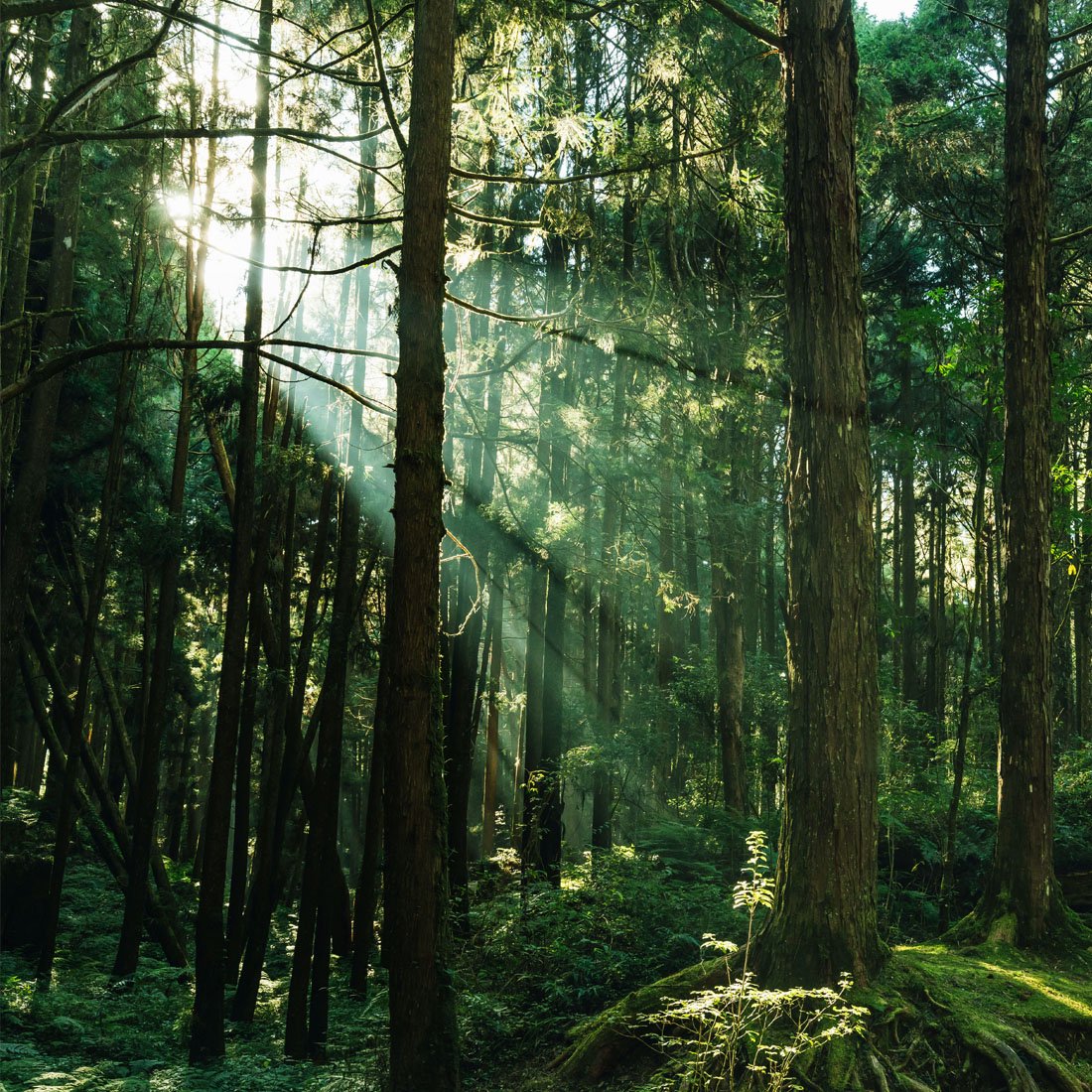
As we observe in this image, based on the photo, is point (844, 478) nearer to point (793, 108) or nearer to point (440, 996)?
point (793, 108)

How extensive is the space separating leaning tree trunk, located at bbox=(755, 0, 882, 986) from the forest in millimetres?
32

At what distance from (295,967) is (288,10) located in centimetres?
1025

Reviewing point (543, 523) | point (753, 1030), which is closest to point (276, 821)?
point (753, 1030)

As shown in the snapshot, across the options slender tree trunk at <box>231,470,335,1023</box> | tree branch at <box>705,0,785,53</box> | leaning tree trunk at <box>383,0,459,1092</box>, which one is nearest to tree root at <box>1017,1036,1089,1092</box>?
leaning tree trunk at <box>383,0,459,1092</box>

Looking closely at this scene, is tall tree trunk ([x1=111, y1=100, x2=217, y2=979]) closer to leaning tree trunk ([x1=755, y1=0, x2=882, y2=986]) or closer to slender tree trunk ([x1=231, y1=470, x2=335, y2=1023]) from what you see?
slender tree trunk ([x1=231, y1=470, x2=335, y2=1023])

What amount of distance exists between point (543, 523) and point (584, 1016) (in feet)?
30.6

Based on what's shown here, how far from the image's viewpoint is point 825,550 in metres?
5.95

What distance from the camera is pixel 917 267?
21938 millimetres

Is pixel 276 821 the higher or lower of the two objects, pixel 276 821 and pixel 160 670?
the lower

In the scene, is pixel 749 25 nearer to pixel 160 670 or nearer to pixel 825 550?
pixel 825 550

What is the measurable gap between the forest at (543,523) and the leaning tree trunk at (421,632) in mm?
31

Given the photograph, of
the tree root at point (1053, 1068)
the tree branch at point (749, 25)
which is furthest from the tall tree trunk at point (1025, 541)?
the tree branch at point (749, 25)

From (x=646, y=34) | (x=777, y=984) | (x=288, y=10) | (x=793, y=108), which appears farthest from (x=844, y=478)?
(x=288, y=10)

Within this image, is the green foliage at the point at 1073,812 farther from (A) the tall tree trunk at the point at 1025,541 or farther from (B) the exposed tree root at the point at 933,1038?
(B) the exposed tree root at the point at 933,1038
